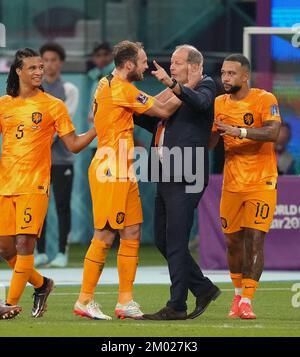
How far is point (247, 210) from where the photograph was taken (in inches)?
499

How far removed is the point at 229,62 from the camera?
12.7 meters

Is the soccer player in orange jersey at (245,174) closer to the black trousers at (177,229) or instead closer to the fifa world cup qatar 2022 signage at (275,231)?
the black trousers at (177,229)

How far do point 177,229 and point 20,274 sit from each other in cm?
128

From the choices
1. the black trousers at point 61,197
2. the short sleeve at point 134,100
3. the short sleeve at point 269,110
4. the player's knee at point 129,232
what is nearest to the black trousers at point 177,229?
the player's knee at point 129,232

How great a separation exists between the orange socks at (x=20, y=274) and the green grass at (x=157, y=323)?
0.65 ft

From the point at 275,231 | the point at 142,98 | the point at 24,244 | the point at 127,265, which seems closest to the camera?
the point at 142,98

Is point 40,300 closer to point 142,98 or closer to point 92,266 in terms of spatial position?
point 92,266

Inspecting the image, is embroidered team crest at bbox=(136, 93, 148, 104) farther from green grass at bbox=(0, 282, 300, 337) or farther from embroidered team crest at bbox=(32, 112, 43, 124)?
green grass at bbox=(0, 282, 300, 337)

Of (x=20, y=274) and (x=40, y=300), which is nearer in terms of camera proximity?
(x=20, y=274)

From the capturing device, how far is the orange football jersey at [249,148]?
1269 cm

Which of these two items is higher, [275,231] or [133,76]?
[133,76]

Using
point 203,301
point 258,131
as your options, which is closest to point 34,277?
point 203,301

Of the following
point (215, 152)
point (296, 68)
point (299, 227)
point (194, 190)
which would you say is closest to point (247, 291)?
point (194, 190)

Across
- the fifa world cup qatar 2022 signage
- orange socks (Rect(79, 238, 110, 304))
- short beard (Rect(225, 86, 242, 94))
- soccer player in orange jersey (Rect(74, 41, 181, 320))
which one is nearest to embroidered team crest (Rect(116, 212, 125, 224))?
soccer player in orange jersey (Rect(74, 41, 181, 320))
